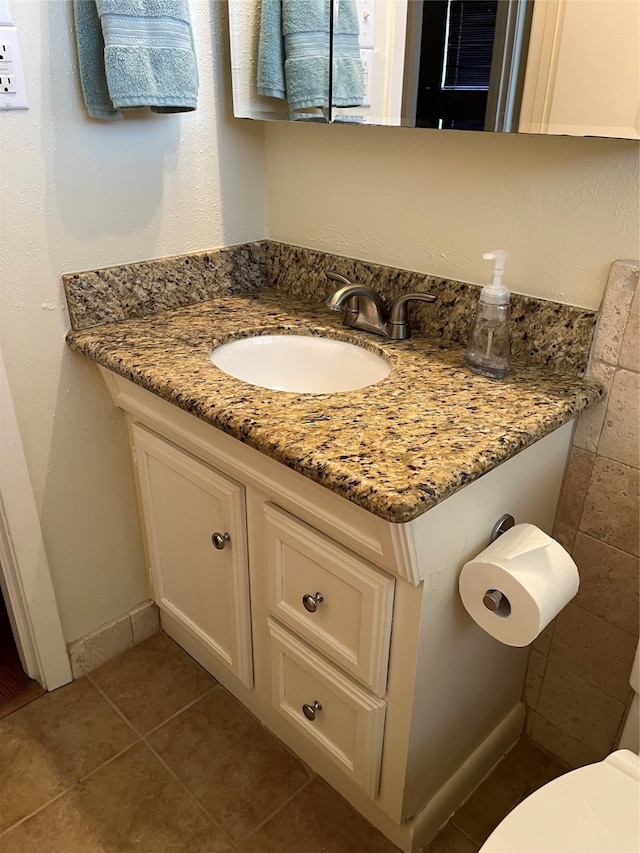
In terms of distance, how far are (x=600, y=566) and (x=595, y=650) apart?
182 millimetres

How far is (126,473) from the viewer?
4.95 feet

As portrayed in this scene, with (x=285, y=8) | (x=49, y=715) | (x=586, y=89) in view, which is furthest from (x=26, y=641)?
(x=586, y=89)

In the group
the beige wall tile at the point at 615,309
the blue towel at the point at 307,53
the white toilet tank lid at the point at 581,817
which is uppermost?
the blue towel at the point at 307,53

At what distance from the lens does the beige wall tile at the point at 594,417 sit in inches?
42.6

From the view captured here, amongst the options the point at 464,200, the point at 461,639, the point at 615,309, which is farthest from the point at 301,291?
the point at 461,639

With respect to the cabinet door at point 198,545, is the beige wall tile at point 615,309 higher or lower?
higher

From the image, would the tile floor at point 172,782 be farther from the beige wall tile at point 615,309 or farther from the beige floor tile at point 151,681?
the beige wall tile at point 615,309

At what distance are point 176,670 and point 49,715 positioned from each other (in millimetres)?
288

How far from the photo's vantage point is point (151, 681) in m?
1.57

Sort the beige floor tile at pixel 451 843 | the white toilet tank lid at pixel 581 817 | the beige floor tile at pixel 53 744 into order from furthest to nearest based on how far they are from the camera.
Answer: the beige floor tile at pixel 53 744 < the beige floor tile at pixel 451 843 < the white toilet tank lid at pixel 581 817

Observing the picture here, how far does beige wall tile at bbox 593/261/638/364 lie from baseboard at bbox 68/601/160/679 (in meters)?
1.21

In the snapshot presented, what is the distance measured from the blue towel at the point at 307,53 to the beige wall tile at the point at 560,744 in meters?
1.27

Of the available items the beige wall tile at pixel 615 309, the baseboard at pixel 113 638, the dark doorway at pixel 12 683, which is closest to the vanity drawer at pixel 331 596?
the beige wall tile at pixel 615 309

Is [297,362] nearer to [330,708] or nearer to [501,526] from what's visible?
[501,526]
